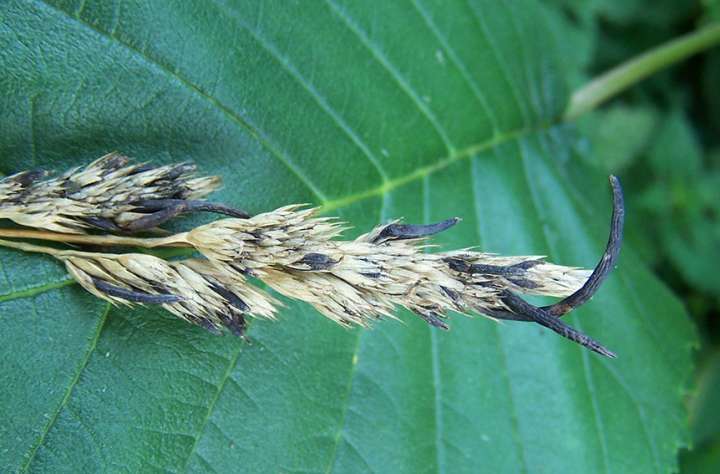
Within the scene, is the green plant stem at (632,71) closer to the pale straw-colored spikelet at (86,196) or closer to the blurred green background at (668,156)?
the blurred green background at (668,156)

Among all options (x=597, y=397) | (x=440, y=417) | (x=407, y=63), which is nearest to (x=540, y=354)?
(x=597, y=397)

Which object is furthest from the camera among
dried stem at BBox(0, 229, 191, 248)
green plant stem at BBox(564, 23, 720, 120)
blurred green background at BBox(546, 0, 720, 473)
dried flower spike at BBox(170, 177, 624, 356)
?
blurred green background at BBox(546, 0, 720, 473)

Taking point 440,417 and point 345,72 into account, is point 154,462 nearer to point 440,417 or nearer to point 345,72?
point 440,417

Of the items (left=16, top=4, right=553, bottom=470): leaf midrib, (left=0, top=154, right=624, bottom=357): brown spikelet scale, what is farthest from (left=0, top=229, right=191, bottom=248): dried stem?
(left=16, top=4, right=553, bottom=470): leaf midrib

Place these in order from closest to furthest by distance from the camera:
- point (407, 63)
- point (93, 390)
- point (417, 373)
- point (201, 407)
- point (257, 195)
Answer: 1. point (93, 390)
2. point (201, 407)
3. point (257, 195)
4. point (417, 373)
5. point (407, 63)

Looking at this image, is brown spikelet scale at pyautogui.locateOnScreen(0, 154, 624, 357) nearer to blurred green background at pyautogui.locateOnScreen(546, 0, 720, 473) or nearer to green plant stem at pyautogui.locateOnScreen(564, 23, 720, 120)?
green plant stem at pyautogui.locateOnScreen(564, 23, 720, 120)

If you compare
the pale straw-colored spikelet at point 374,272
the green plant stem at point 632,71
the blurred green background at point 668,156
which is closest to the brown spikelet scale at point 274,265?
the pale straw-colored spikelet at point 374,272
